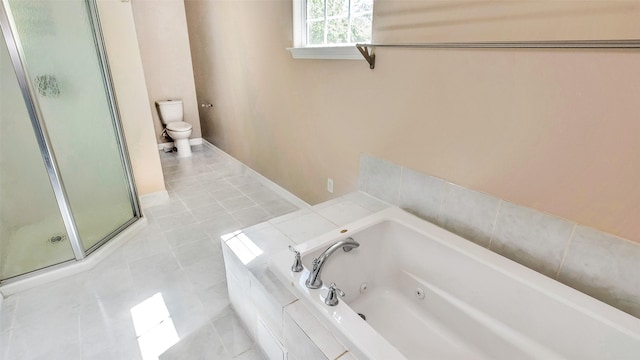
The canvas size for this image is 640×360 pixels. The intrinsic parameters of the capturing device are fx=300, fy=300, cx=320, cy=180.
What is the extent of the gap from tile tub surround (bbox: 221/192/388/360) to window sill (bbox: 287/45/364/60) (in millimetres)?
871

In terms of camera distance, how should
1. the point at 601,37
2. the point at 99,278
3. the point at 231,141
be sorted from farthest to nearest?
the point at 231,141
the point at 99,278
the point at 601,37

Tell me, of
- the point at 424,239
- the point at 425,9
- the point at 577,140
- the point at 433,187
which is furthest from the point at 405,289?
the point at 425,9

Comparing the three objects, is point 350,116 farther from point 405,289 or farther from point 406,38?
point 405,289

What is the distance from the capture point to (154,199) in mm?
2844

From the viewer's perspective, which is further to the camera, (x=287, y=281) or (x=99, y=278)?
(x=99, y=278)

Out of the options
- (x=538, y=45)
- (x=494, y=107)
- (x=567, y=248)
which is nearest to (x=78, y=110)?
(x=494, y=107)

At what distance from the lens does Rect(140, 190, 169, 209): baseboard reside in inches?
110

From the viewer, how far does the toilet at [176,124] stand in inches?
158

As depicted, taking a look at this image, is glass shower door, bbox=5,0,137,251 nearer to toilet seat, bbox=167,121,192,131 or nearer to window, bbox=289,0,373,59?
window, bbox=289,0,373,59

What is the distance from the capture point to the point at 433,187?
158 centimetres

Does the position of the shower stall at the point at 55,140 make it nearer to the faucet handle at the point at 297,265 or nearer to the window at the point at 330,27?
the window at the point at 330,27

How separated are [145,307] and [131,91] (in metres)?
1.72

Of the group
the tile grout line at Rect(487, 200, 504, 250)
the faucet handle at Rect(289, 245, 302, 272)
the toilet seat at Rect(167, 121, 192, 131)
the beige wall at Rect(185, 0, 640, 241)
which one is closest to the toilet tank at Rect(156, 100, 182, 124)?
the toilet seat at Rect(167, 121, 192, 131)

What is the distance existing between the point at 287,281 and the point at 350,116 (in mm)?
1186
